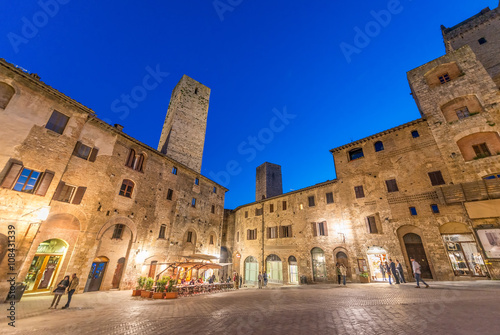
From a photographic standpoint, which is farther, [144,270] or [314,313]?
[144,270]

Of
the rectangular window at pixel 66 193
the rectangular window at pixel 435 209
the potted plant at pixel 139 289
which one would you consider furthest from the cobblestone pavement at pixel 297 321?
the rectangular window at pixel 435 209

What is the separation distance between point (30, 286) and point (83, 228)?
3886mm

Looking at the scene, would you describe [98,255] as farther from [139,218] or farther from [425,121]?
[425,121]

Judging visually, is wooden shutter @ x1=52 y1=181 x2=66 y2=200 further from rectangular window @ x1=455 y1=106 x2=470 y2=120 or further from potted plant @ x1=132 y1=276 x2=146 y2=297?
rectangular window @ x1=455 y1=106 x2=470 y2=120

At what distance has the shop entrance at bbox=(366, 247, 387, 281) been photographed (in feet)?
53.8

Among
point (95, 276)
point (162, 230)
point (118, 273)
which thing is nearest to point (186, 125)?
point (162, 230)

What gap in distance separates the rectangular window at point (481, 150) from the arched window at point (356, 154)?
7.53m

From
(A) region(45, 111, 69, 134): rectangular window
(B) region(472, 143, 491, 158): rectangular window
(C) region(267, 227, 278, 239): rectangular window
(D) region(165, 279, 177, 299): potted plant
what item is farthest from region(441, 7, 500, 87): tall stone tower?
(A) region(45, 111, 69, 134): rectangular window

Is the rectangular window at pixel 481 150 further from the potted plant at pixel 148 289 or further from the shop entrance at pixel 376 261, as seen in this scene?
the potted plant at pixel 148 289

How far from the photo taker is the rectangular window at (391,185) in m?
17.3

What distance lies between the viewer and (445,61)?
18.5 metres

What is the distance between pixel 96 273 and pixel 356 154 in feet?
79.6

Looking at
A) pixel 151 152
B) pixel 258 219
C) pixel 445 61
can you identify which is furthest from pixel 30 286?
pixel 445 61

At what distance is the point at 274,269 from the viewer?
2369cm
